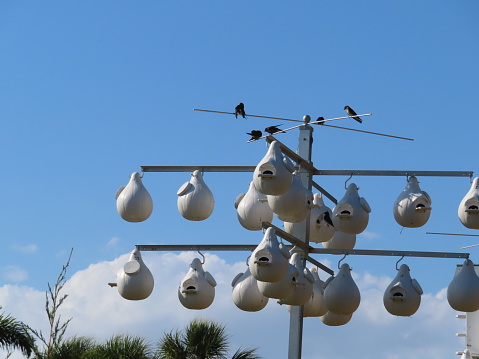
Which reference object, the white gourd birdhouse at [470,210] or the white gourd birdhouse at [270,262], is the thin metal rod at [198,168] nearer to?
the white gourd birdhouse at [270,262]

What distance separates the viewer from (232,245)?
13625 mm

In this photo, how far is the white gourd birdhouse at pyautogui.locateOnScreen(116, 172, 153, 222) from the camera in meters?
13.7

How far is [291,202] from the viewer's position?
Answer: 41.0ft

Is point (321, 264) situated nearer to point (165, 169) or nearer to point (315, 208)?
point (315, 208)

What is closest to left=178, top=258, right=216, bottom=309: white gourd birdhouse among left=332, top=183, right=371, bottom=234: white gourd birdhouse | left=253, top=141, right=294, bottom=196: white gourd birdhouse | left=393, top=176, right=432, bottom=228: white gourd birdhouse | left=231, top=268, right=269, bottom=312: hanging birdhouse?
left=231, top=268, right=269, bottom=312: hanging birdhouse

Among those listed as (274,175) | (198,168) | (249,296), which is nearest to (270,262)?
(274,175)

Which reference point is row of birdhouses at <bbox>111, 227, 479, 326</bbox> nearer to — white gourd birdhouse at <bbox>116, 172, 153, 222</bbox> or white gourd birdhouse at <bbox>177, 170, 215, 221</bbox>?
white gourd birdhouse at <bbox>116, 172, 153, 222</bbox>

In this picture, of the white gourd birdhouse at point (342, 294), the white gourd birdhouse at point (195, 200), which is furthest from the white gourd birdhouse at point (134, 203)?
the white gourd birdhouse at point (342, 294)

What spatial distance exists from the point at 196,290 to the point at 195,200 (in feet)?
3.53

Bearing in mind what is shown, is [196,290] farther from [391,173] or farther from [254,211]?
[391,173]

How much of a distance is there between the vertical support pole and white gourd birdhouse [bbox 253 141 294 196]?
1.37 meters

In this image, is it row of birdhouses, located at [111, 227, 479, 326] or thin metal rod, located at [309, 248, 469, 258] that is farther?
thin metal rod, located at [309, 248, 469, 258]

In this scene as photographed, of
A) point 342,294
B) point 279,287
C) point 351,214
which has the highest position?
point 351,214

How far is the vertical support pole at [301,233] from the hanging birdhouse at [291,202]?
2.78 ft
